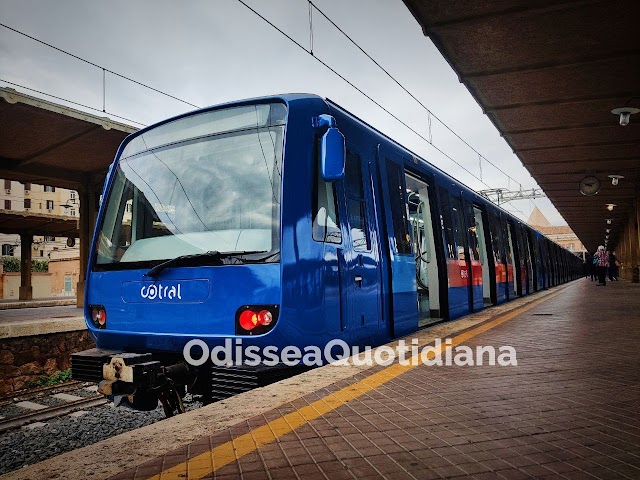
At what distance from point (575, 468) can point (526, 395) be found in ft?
4.03

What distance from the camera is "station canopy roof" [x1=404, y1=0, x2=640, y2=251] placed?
20.5 ft

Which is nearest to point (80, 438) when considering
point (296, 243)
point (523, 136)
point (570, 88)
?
point (296, 243)

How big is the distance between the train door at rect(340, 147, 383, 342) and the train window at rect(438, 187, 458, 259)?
3.04 metres

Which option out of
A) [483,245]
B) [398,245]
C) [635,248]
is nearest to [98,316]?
[398,245]

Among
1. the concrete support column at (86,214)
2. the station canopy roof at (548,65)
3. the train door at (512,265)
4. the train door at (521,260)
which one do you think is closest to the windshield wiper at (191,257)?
the station canopy roof at (548,65)

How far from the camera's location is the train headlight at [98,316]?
4492mm

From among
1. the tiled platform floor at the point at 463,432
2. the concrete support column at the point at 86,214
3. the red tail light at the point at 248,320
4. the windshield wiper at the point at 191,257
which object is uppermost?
the concrete support column at the point at 86,214

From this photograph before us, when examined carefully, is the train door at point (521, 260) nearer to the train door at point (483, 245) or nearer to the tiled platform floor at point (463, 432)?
the train door at point (483, 245)

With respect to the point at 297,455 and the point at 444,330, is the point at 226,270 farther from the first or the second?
the point at 444,330

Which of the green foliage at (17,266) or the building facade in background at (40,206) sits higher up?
the building facade in background at (40,206)

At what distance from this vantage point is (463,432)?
102 inches

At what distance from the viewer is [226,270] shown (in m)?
3.84

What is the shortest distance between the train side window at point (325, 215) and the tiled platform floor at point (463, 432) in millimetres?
1230

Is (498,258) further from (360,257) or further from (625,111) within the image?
(360,257)
